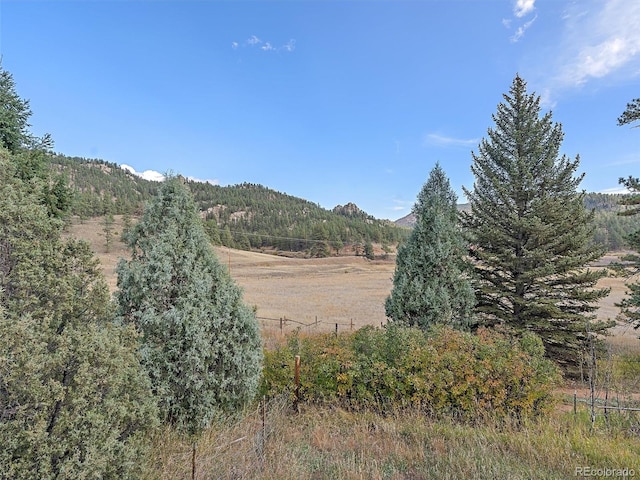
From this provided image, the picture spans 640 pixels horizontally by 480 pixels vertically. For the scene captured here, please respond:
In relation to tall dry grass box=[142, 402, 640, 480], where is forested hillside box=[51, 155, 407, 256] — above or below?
above

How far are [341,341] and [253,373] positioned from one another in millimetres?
1975

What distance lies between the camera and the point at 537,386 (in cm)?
466

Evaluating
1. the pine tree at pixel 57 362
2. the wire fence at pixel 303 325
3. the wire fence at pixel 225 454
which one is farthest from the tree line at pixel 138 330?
the wire fence at pixel 303 325

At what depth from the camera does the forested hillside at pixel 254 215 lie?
8450cm

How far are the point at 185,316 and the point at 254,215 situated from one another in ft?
377

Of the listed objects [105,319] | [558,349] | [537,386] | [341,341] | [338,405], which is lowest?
[558,349]

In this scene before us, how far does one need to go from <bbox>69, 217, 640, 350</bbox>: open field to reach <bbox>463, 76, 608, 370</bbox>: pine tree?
2992mm

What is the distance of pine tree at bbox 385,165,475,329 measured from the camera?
705 cm

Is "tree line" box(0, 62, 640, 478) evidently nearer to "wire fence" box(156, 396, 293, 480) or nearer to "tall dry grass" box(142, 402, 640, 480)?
"wire fence" box(156, 396, 293, 480)

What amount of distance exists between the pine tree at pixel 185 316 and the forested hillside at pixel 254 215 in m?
58.8

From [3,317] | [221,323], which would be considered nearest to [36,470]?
[3,317]

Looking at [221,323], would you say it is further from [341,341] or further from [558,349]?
[558,349]

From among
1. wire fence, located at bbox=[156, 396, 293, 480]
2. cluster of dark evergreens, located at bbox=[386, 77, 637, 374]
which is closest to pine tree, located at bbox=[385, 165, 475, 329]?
cluster of dark evergreens, located at bbox=[386, 77, 637, 374]

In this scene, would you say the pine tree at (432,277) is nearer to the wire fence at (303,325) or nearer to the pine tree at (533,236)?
the pine tree at (533,236)
